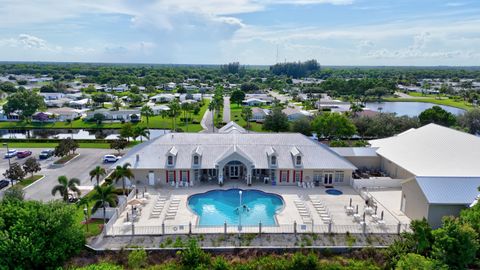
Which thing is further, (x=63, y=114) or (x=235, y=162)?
(x=63, y=114)

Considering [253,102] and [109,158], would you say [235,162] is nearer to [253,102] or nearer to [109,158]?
[109,158]

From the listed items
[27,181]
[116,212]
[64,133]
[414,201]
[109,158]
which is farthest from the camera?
[64,133]

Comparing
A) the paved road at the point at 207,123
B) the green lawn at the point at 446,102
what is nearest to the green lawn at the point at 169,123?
the paved road at the point at 207,123

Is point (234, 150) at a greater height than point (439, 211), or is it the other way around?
point (234, 150)

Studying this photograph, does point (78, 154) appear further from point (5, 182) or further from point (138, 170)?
point (138, 170)

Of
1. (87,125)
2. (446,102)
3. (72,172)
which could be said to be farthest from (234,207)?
(446,102)

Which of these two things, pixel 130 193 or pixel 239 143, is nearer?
pixel 130 193

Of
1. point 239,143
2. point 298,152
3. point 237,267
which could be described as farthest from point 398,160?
Result: point 237,267
